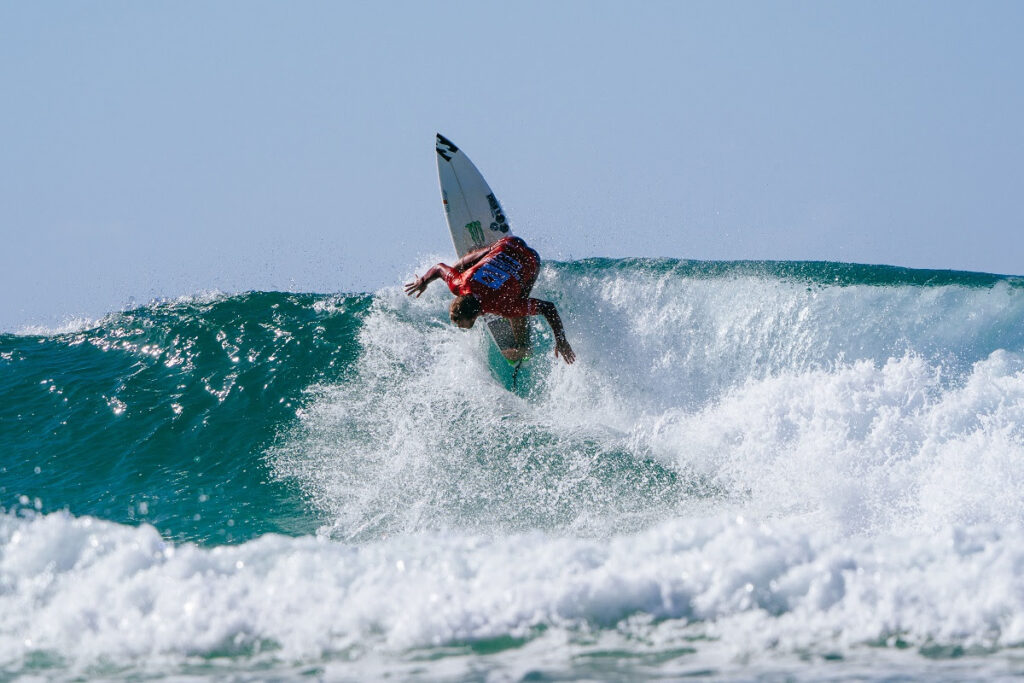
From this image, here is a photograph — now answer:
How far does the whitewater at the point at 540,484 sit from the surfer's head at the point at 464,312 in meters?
0.96

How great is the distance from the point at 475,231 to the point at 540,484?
3309mm

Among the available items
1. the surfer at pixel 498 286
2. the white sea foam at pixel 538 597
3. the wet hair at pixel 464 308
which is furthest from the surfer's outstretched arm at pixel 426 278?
the white sea foam at pixel 538 597

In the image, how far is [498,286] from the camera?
7984 millimetres

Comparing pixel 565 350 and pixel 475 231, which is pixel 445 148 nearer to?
pixel 475 231

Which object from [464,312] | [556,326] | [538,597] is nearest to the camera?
[538,597]

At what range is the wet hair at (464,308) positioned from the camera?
7.53 meters

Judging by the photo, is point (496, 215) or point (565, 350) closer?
point (565, 350)

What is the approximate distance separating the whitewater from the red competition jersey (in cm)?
84

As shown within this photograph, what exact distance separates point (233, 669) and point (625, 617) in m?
1.83

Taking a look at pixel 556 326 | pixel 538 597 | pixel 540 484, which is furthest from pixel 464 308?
pixel 538 597

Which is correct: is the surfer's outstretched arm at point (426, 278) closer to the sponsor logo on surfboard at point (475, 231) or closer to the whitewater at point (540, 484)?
the whitewater at point (540, 484)

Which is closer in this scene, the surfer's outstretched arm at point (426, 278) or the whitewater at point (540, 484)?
the whitewater at point (540, 484)

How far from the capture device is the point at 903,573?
15.0 feet

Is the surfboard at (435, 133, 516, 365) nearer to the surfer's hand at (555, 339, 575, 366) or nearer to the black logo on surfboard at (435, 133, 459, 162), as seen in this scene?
the black logo on surfboard at (435, 133, 459, 162)
